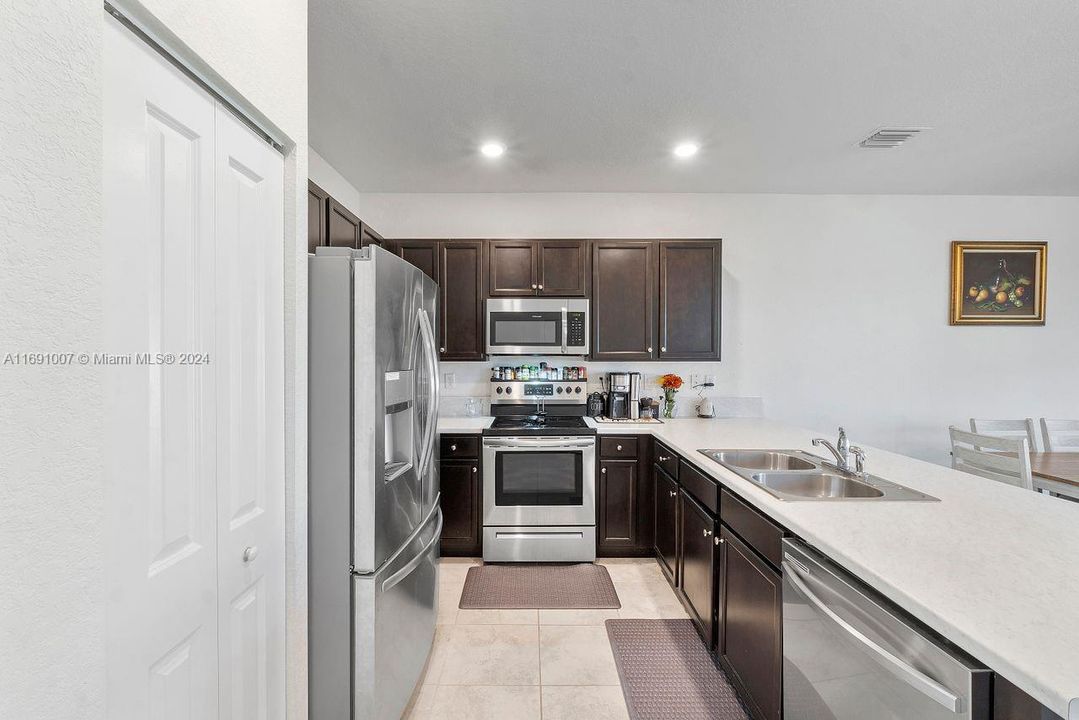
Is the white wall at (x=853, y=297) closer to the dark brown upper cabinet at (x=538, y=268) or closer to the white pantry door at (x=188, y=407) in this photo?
the dark brown upper cabinet at (x=538, y=268)

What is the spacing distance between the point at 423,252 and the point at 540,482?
6.14ft

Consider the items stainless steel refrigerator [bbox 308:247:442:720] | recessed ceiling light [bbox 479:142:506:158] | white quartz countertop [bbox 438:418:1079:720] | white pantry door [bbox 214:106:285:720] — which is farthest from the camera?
recessed ceiling light [bbox 479:142:506:158]

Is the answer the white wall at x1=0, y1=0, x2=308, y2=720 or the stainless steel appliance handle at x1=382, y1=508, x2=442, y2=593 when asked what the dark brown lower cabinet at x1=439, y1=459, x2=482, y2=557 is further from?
the white wall at x1=0, y1=0, x2=308, y2=720

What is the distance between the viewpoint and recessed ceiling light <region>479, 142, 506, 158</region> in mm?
2904

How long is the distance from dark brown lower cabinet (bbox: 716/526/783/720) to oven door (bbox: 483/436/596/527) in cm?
122

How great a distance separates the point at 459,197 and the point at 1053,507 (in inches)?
146

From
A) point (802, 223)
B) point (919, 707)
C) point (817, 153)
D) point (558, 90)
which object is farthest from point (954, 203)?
point (919, 707)

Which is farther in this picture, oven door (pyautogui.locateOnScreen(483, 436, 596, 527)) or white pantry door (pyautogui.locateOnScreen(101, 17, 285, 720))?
oven door (pyautogui.locateOnScreen(483, 436, 596, 527))

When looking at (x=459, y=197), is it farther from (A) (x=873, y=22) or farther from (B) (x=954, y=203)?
(B) (x=954, y=203)

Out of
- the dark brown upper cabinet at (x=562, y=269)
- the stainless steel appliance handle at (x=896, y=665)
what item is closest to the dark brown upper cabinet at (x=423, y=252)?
the dark brown upper cabinet at (x=562, y=269)

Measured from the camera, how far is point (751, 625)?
179 centimetres

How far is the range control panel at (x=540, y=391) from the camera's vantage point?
366cm

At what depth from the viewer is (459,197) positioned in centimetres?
381

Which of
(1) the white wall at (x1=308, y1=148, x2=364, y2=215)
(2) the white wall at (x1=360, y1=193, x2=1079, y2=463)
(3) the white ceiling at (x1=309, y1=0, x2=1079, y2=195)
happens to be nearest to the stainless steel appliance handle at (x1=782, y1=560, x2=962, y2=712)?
(3) the white ceiling at (x1=309, y1=0, x2=1079, y2=195)
